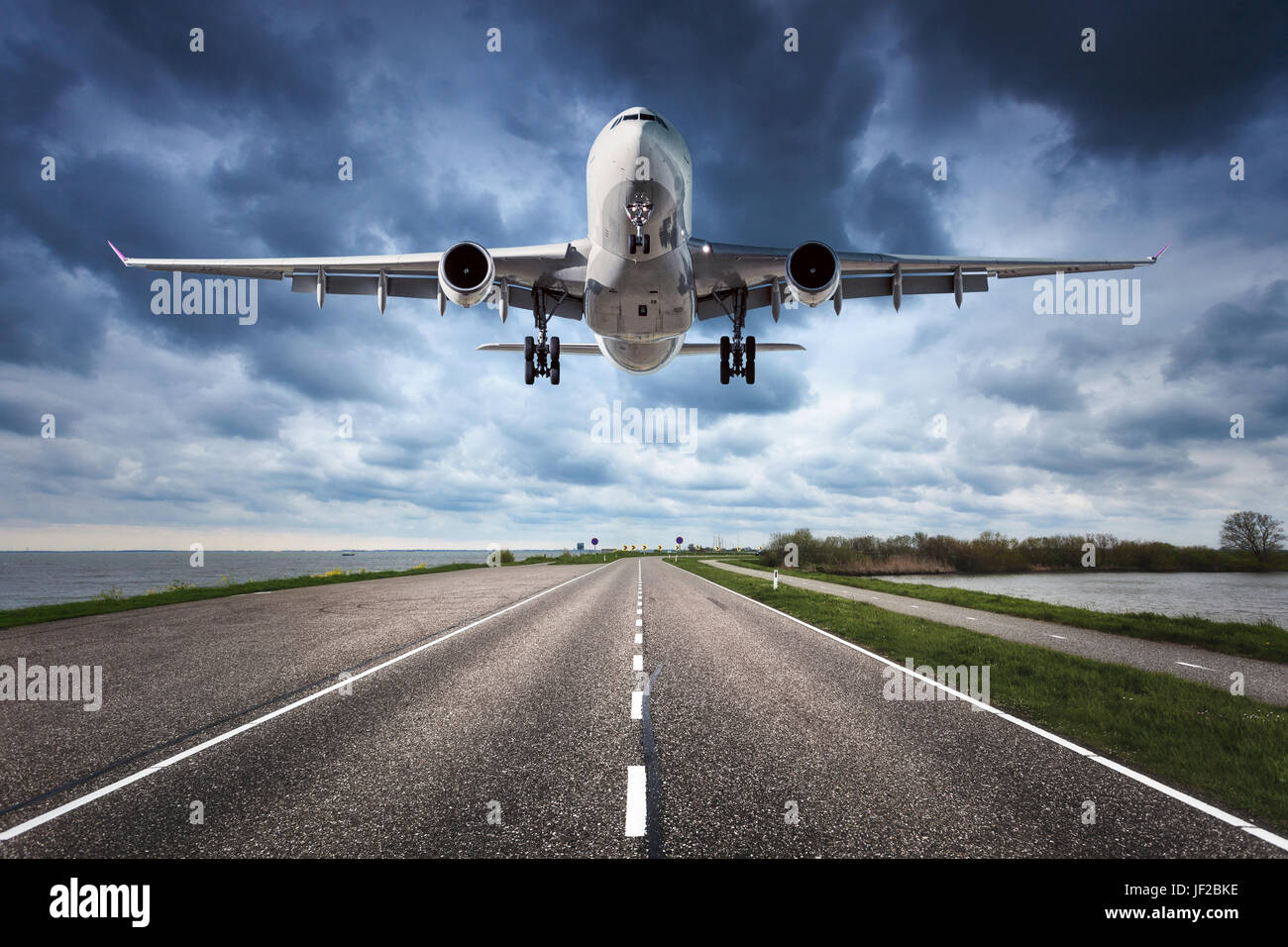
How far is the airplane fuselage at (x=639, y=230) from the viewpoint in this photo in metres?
9.98

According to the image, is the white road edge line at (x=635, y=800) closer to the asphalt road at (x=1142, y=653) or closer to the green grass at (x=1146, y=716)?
the green grass at (x=1146, y=716)

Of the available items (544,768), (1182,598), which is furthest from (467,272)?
(1182,598)

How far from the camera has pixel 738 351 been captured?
1611 centimetres

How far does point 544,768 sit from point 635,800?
101cm

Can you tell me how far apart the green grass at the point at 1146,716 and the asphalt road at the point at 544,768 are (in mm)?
531

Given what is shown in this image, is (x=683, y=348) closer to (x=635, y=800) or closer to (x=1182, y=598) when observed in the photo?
(x=635, y=800)

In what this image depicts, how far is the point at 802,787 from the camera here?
4.18 meters

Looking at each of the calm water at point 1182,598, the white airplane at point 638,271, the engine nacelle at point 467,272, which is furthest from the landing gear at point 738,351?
the calm water at point 1182,598

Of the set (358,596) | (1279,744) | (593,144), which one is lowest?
(358,596)
